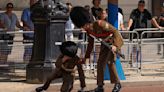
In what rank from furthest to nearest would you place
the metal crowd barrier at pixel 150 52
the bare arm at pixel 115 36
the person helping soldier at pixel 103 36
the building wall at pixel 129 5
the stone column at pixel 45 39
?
the building wall at pixel 129 5, the metal crowd barrier at pixel 150 52, the stone column at pixel 45 39, the bare arm at pixel 115 36, the person helping soldier at pixel 103 36

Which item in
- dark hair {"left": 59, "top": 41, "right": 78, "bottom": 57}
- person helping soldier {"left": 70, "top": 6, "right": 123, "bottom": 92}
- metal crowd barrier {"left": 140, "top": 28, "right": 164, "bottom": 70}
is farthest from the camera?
metal crowd barrier {"left": 140, "top": 28, "right": 164, "bottom": 70}

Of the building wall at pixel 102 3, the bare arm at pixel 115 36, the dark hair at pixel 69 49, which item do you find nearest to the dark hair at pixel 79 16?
the dark hair at pixel 69 49

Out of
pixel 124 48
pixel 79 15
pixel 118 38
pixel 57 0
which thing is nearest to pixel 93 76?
pixel 124 48

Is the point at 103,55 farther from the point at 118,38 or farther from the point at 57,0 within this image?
the point at 57,0

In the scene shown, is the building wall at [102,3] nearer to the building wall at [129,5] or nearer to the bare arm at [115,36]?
the building wall at [129,5]

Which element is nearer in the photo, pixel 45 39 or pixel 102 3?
pixel 45 39

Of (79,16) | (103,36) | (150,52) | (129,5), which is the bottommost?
(150,52)

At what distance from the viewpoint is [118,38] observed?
9.06 meters

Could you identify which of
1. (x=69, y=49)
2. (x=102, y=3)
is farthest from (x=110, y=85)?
(x=102, y=3)

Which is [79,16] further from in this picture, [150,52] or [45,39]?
[150,52]

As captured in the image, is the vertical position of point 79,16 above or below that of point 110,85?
above

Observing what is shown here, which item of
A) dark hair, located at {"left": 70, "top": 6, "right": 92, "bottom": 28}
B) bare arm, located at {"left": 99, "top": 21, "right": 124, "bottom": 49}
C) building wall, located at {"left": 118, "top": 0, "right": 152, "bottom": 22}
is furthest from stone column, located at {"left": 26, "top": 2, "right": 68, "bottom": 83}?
building wall, located at {"left": 118, "top": 0, "right": 152, "bottom": 22}

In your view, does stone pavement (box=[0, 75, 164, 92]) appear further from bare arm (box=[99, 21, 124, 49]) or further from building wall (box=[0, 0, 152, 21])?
building wall (box=[0, 0, 152, 21])

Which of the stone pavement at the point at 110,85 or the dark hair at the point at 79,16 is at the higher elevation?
the dark hair at the point at 79,16
